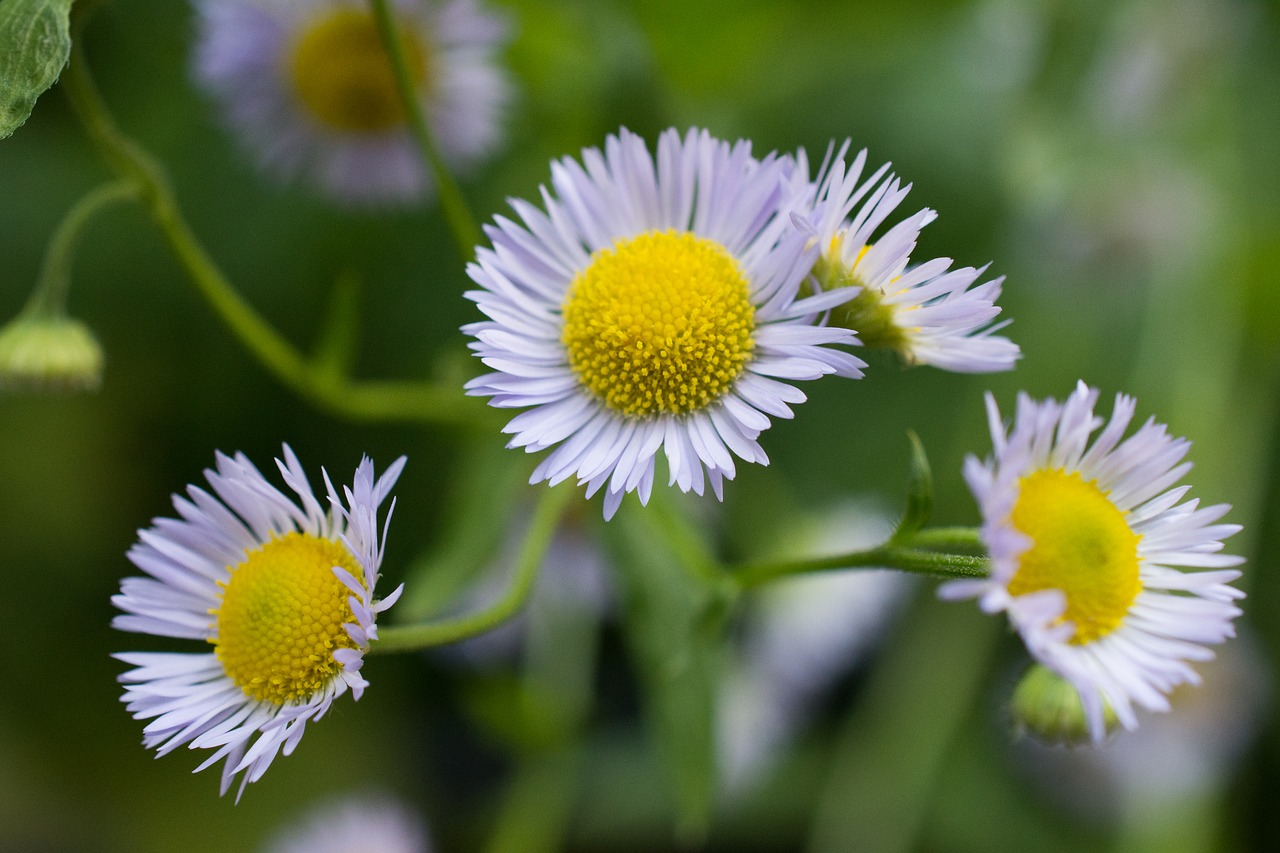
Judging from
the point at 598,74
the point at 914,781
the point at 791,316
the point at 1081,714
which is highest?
the point at 598,74

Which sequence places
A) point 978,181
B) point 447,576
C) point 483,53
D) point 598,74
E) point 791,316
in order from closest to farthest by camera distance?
1. point 791,316
2. point 447,576
3. point 483,53
4. point 598,74
5. point 978,181

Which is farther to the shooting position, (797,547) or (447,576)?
(797,547)

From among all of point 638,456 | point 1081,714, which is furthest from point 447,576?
point 1081,714

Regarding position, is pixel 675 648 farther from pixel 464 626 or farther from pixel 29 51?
pixel 29 51

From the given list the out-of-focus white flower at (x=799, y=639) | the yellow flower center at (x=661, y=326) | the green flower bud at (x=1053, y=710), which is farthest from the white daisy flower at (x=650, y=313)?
the out-of-focus white flower at (x=799, y=639)

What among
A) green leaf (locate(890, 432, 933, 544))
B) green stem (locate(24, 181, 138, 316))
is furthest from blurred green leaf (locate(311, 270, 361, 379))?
green leaf (locate(890, 432, 933, 544))

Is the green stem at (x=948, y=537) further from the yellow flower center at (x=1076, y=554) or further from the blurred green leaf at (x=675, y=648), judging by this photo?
the blurred green leaf at (x=675, y=648)

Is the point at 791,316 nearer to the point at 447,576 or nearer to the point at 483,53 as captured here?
the point at 447,576
